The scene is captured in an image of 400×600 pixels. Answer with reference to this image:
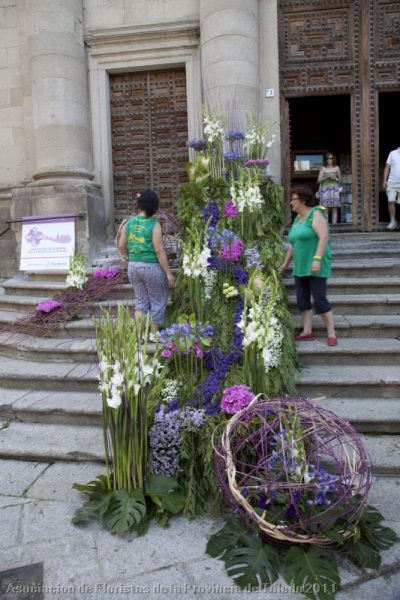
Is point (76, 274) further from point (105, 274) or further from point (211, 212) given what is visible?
point (211, 212)

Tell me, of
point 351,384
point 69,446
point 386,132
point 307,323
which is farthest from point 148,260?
point 386,132

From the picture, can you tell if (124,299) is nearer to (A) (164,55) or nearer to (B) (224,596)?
(B) (224,596)

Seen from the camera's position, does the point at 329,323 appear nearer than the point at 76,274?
Yes

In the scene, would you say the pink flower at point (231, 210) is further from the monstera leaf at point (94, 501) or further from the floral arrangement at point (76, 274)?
the monstera leaf at point (94, 501)

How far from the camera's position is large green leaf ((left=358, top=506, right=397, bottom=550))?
246cm

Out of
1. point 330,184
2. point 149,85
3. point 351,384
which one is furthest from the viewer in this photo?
point 330,184

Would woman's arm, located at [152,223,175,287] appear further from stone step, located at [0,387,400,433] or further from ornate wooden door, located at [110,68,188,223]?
ornate wooden door, located at [110,68,188,223]

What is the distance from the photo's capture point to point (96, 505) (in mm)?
2793

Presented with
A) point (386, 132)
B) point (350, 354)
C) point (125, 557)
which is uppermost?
point (386, 132)

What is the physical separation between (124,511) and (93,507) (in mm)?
211

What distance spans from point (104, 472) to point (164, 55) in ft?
24.7

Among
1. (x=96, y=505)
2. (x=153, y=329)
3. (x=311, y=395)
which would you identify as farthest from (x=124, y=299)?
(x=96, y=505)

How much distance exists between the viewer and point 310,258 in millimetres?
4770

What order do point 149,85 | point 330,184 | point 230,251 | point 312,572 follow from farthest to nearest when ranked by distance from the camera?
1. point 330,184
2. point 149,85
3. point 230,251
4. point 312,572
